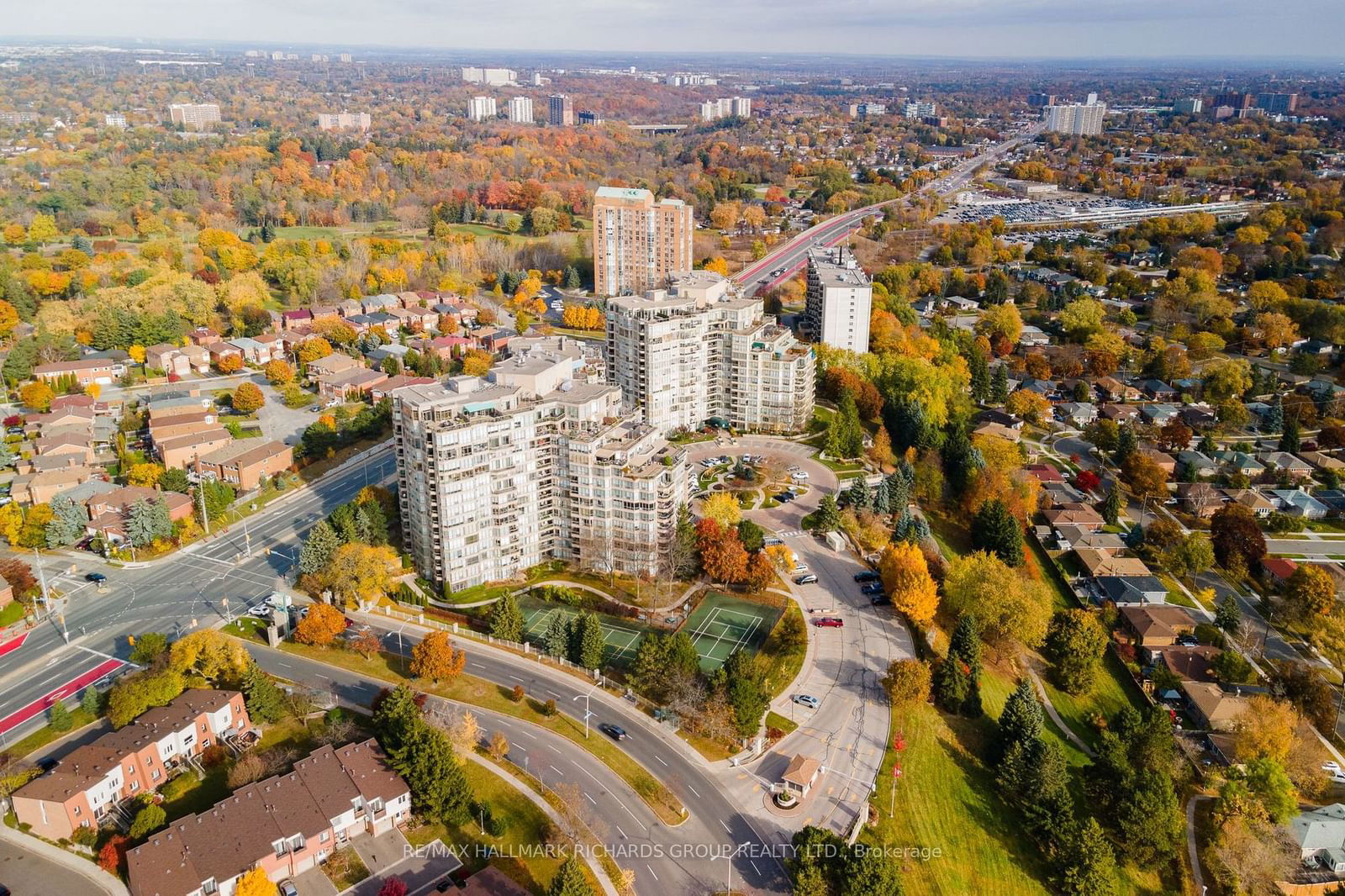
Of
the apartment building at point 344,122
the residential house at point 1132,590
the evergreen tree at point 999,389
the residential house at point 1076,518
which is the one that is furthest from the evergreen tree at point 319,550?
the apartment building at point 344,122

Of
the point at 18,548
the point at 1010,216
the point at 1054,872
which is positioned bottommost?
the point at 1054,872

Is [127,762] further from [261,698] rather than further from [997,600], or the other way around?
[997,600]

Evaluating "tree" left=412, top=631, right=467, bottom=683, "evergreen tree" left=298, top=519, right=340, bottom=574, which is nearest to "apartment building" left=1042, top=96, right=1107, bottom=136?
"evergreen tree" left=298, top=519, right=340, bottom=574

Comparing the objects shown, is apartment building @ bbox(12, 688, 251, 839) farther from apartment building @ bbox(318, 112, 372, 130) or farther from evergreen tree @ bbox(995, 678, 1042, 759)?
apartment building @ bbox(318, 112, 372, 130)

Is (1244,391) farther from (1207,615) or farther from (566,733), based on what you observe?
(566,733)

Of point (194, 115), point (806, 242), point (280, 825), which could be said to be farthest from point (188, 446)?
point (194, 115)

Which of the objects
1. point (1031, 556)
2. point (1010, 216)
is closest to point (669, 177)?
point (1010, 216)
